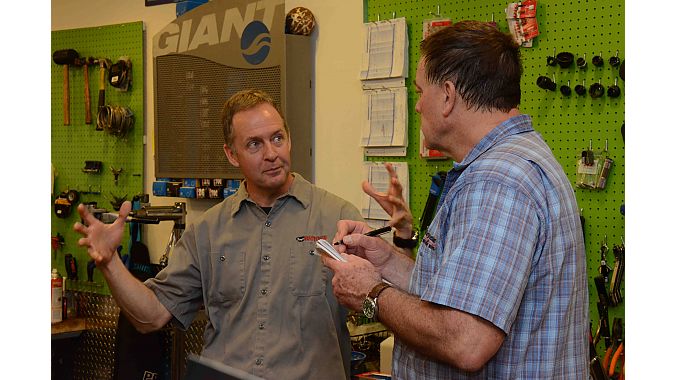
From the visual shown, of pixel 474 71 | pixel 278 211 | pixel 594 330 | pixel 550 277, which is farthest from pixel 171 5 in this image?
pixel 550 277

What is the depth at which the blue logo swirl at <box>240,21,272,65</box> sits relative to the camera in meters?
4.32

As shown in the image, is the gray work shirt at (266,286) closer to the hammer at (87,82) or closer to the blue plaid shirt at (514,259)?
the blue plaid shirt at (514,259)

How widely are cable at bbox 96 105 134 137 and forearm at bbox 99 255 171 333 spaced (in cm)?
288

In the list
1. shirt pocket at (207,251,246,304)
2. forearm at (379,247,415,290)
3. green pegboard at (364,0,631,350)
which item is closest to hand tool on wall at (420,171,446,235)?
green pegboard at (364,0,631,350)

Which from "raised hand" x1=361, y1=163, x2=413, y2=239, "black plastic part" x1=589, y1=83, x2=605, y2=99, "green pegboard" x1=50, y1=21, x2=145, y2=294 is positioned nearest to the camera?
"raised hand" x1=361, y1=163, x2=413, y2=239

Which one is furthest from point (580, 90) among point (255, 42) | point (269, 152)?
point (255, 42)

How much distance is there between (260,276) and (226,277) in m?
0.12

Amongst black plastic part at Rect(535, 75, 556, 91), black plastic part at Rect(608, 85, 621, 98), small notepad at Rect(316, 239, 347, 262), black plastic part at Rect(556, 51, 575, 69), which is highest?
black plastic part at Rect(556, 51, 575, 69)

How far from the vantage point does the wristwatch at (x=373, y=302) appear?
1.87 metres

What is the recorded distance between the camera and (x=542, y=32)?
3.40 metres

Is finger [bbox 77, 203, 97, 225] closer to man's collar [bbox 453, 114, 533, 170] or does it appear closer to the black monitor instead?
man's collar [bbox 453, 114, 533, 170]

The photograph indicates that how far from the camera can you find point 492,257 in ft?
5.39

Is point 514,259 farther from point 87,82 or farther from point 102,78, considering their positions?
point 87,82

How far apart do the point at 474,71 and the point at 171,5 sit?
3.77m
